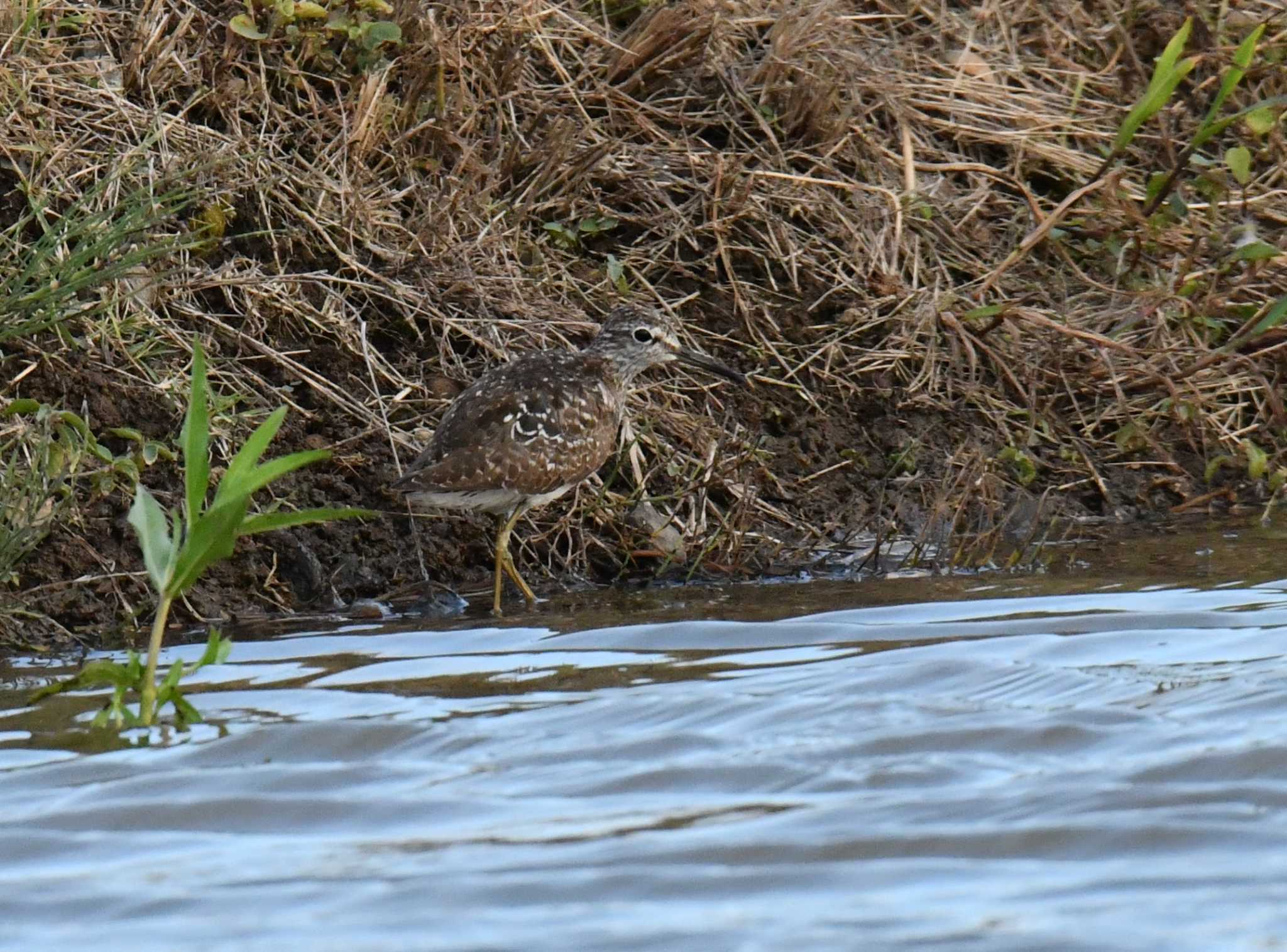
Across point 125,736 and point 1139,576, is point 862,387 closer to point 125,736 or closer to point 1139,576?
point 1139,576

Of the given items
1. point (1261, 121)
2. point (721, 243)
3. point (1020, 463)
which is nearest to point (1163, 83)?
point (1261, 121)

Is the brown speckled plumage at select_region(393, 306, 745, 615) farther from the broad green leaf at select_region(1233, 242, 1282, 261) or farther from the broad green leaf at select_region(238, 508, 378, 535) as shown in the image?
the broad green leaf at select_region(1233, 242, 1282, 261)

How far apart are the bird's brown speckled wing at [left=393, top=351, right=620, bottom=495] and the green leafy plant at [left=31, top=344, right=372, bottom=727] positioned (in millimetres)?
1734

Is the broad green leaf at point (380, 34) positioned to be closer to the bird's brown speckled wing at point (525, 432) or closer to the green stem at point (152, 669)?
the bird's brown speckled wing at point (525, 432)

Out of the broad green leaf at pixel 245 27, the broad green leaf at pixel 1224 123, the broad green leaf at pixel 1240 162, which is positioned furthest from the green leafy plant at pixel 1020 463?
the broad green leaf at pixel 245 27

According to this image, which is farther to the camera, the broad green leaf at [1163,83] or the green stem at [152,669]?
the broad green leaf at [1163,83]

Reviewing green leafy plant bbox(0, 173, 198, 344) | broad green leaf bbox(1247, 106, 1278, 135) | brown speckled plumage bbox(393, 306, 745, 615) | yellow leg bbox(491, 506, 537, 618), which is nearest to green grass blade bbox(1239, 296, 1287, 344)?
broad green leaf bbox(1247, 106, 1278, 135)

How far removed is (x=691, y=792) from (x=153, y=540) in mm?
1463

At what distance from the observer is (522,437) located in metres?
6.36

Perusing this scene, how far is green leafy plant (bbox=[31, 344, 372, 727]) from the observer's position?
4.28m

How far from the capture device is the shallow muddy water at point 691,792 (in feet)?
10.6

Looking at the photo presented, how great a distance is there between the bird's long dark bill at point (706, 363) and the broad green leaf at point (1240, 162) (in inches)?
99.5

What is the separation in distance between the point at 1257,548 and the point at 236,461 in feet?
12.8

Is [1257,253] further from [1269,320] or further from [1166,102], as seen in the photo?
[1166,102]
